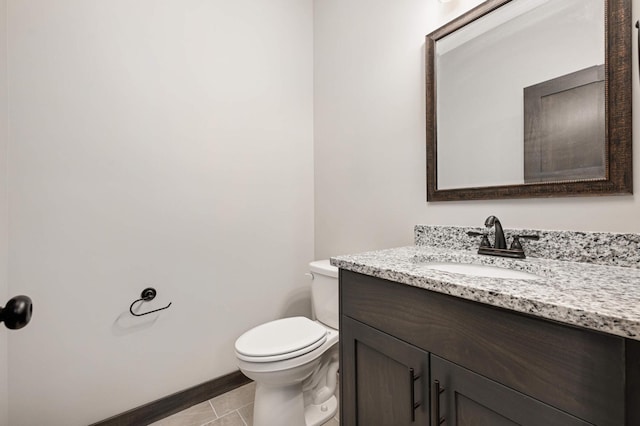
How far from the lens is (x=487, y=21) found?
117 cm

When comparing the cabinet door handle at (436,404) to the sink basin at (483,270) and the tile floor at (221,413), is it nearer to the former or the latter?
the sink basin at (483,270)

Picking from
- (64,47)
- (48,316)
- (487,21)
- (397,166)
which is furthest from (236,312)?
(487,21)

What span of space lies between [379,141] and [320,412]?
5.01 feet

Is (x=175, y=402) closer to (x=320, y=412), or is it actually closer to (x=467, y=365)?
(x=320, y=412)

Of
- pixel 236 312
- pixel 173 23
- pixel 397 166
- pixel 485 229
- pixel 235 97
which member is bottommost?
pixel 236 312

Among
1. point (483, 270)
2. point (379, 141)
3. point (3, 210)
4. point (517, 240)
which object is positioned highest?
point (379, 141)

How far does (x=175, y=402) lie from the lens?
1500 millimetres

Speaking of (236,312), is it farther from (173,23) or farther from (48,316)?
(173,23)

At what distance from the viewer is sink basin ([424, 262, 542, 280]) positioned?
914mm

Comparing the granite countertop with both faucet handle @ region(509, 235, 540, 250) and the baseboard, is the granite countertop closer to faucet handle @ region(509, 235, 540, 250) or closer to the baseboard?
faucet handle @ region(509, 235, 540, 250)

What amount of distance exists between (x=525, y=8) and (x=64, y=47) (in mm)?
1943

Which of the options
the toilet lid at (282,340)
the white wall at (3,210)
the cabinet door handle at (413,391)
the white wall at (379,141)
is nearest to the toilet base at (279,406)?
the toilet lid at (282,340)

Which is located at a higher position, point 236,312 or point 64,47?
point 64,47

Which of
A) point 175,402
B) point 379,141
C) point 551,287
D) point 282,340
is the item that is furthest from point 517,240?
point 175,402
